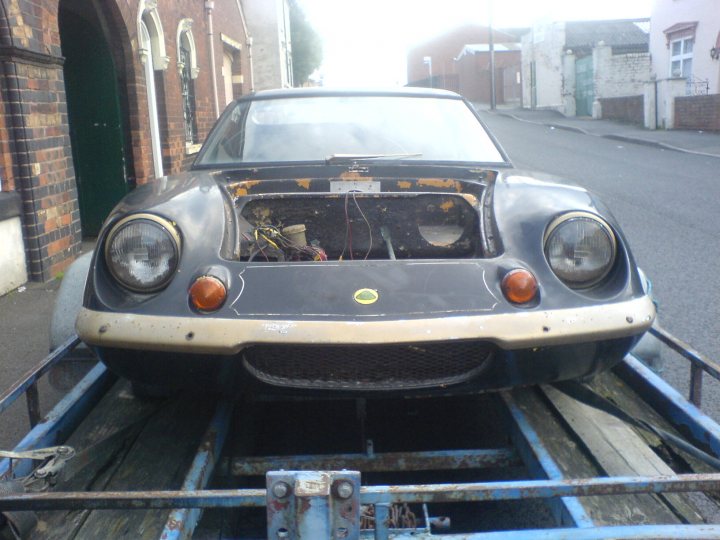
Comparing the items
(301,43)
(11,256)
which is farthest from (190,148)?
(301,43)

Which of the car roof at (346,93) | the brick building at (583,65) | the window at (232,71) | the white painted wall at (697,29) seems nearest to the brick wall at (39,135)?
the car roof at (346,93)

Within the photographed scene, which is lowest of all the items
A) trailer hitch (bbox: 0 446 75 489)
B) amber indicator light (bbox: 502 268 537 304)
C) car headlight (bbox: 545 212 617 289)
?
trailer hitch (bbox: 0 446 75 489)

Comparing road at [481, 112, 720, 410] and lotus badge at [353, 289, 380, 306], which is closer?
lotus badge at [353, 289, 380, 306]

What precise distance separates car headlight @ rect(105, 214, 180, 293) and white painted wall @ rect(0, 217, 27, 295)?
12.5ft

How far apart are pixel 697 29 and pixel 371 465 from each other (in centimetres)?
2571

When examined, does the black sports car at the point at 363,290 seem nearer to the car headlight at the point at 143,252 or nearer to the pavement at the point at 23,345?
the car headlight at the point at 143,252

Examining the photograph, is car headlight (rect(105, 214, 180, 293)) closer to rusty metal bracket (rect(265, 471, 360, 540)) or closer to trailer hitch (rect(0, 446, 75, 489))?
trailer hitch (rect(0, 446, 75, 489))

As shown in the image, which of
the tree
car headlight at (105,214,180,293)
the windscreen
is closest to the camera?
car headlight at (105,214,180,293)

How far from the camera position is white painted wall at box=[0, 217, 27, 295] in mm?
5855

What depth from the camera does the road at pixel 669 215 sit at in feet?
15.6

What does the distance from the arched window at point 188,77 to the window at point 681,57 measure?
725 inches

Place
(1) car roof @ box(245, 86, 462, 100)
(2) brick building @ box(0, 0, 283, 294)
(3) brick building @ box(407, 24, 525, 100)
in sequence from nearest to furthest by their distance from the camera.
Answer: (1) car roof @ box(245, 86, 462, 100)
(2) brick building @ box(0, 0, 283, 294)
(3) brick building @ box(407, 24, 525, 100)

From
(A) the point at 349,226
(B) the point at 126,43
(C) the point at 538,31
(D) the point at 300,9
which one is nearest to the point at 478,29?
(C) the point at 538,31

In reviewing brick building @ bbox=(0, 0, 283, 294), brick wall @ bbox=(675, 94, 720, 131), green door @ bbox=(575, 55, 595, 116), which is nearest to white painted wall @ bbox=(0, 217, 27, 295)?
brick building @ bbox=(0, 0, 283, 294)
